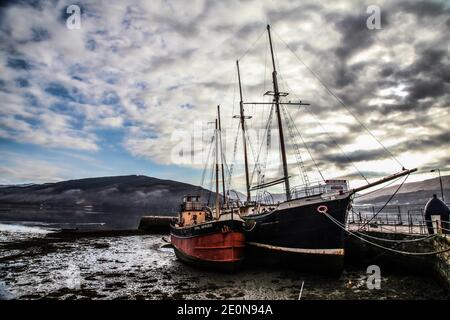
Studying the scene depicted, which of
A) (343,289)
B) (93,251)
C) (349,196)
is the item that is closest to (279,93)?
(349,196)

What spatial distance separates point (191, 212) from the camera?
27469 mm

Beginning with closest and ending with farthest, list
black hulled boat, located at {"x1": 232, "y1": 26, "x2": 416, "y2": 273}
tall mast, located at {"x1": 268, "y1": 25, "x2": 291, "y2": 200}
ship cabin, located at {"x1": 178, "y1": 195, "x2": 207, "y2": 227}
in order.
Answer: black hulled boat, located at {"x1": 232, "y1": 26, "x2": 416, "y2": 273}, tall mast, located at {"x1": 268, "y1": 25, "x2": 291, "y2": 200}, ship cabin, located at {"x1": 178, "y1": 195, "x2": 207, "y2": 227}

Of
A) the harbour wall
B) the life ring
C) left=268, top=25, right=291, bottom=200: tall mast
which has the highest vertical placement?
left=268, top=25, right=291, bottom=200: tall mast

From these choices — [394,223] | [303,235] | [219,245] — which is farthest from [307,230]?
[394,223]

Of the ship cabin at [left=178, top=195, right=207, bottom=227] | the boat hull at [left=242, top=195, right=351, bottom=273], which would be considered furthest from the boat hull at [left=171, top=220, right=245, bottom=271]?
the ship cabin at [left=178, top=195, right=207, bottom=227]

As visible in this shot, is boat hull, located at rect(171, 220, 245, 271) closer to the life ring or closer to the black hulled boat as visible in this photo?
the black hulled boat

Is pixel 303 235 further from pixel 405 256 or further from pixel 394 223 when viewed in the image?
pixel 394 223

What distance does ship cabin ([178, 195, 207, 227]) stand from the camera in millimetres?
27047

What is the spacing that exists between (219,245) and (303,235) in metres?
5.60

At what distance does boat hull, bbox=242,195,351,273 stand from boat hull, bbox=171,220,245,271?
1.65 m
